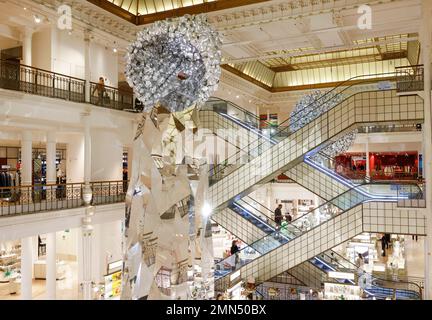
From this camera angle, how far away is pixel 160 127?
136 inches

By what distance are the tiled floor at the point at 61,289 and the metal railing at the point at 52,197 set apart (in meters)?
3.06

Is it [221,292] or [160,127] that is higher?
[160,127]

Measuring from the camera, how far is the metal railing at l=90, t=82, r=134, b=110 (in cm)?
1190

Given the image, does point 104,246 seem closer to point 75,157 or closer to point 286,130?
point 75,157

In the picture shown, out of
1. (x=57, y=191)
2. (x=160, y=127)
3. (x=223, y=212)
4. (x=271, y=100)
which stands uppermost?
(x=271, y=100)

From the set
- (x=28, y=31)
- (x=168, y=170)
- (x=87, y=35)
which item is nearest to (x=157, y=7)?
(x=87, y=35)

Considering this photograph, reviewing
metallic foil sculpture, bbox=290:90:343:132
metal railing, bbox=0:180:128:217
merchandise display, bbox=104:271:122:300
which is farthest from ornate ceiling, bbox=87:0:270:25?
merchandise display, bbox=104:271:122:300

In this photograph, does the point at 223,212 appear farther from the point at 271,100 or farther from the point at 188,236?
the point at 271,100

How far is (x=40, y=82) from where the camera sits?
10664 millimetres

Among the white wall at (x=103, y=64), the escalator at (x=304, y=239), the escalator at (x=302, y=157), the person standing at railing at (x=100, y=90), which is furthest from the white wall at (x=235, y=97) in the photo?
the escalator at (x=304, y=239)

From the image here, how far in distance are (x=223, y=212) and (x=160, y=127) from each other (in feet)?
31.1

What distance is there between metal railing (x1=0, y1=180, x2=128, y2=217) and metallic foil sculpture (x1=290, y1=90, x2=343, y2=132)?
6.06 m
